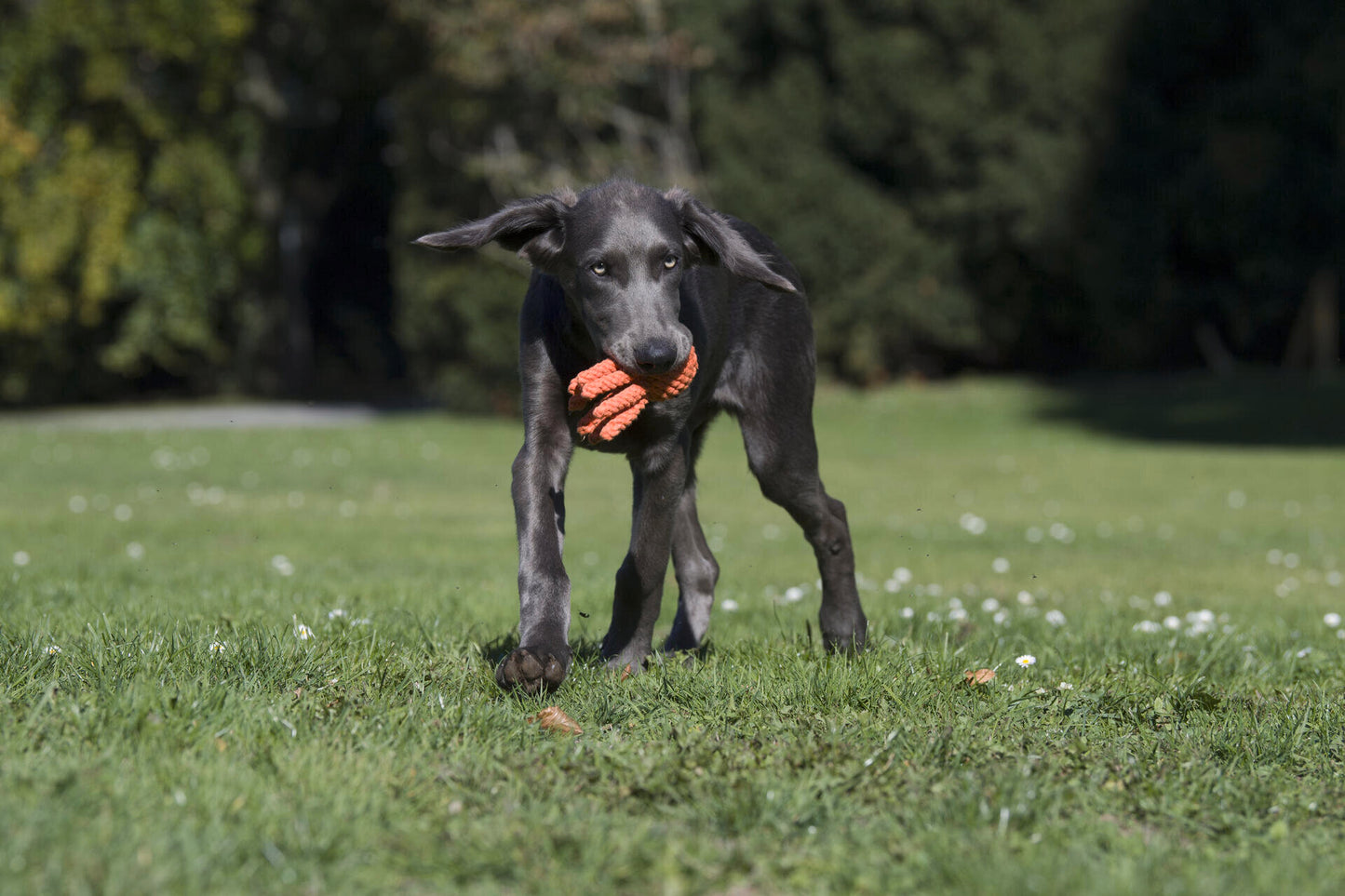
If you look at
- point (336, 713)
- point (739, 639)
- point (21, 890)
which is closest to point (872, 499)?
point (739, 639)

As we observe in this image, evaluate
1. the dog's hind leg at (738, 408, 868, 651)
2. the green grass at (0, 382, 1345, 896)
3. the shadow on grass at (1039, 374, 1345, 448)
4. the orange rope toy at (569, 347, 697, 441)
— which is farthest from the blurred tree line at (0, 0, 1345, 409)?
the orange rope toy at (569, 347, 697, 441)

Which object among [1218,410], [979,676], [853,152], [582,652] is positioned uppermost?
[853,152]

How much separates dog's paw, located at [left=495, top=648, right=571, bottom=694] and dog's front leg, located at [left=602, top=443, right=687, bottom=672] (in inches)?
22.5

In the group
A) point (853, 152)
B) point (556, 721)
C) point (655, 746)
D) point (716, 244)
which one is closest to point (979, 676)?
point (655, 746)

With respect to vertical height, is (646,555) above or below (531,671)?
above

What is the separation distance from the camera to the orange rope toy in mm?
3922

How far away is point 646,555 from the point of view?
4371 mm

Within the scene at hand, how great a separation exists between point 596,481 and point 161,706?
12220mm

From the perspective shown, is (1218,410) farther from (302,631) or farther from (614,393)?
(302,631)

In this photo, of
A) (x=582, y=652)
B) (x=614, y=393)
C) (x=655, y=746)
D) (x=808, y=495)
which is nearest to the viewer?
(x=655, y=746)

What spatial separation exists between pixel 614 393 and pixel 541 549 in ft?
1.67

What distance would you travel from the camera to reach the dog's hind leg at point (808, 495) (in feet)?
16.0

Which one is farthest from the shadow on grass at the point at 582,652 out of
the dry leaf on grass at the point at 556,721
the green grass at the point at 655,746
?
the dry leaf on grass at the point at 556,721

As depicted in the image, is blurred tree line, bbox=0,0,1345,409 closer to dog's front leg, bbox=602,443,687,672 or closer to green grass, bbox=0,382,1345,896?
green grass, bbox=0,382,1345,896
